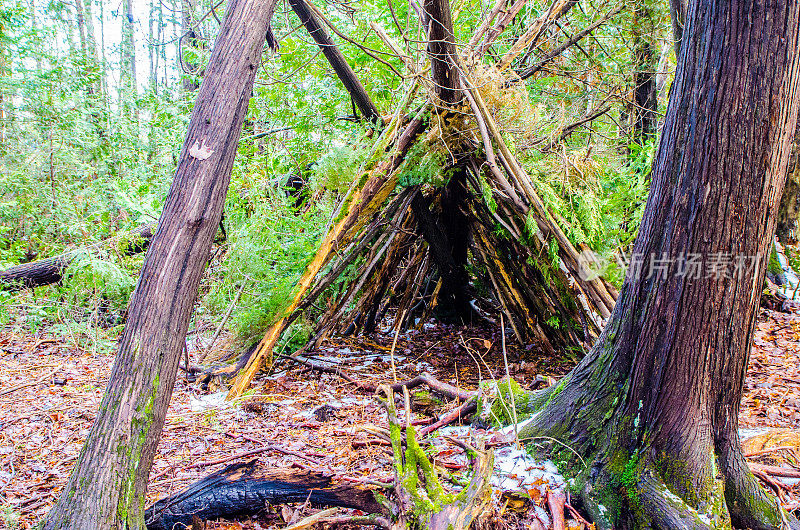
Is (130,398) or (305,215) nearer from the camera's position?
(130,398)

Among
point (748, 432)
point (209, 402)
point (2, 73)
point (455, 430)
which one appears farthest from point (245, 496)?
point (2, 73)

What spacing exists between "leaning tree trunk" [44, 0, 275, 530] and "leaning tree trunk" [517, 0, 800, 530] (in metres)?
1.90

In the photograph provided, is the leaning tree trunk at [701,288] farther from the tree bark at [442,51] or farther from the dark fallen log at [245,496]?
the tree bark at [442,51]

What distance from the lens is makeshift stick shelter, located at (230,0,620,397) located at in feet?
12.7

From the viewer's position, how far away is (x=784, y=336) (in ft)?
14.9

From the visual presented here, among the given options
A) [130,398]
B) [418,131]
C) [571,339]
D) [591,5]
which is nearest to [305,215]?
[418,131]

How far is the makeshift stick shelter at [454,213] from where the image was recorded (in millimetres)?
3871

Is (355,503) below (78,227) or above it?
below

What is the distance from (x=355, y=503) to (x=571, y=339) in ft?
8.71

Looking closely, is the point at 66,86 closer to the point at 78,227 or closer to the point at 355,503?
the point at 78,227

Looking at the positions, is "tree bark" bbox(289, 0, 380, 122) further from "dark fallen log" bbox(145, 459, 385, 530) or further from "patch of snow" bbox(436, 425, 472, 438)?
"dark fallen log" bbox(145, 459, 385, 530)

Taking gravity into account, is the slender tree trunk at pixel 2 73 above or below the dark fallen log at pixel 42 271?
above

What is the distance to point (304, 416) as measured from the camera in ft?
11.3

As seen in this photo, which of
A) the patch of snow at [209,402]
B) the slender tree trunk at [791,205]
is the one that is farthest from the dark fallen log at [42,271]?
the slender tree trunk at [791,205]
